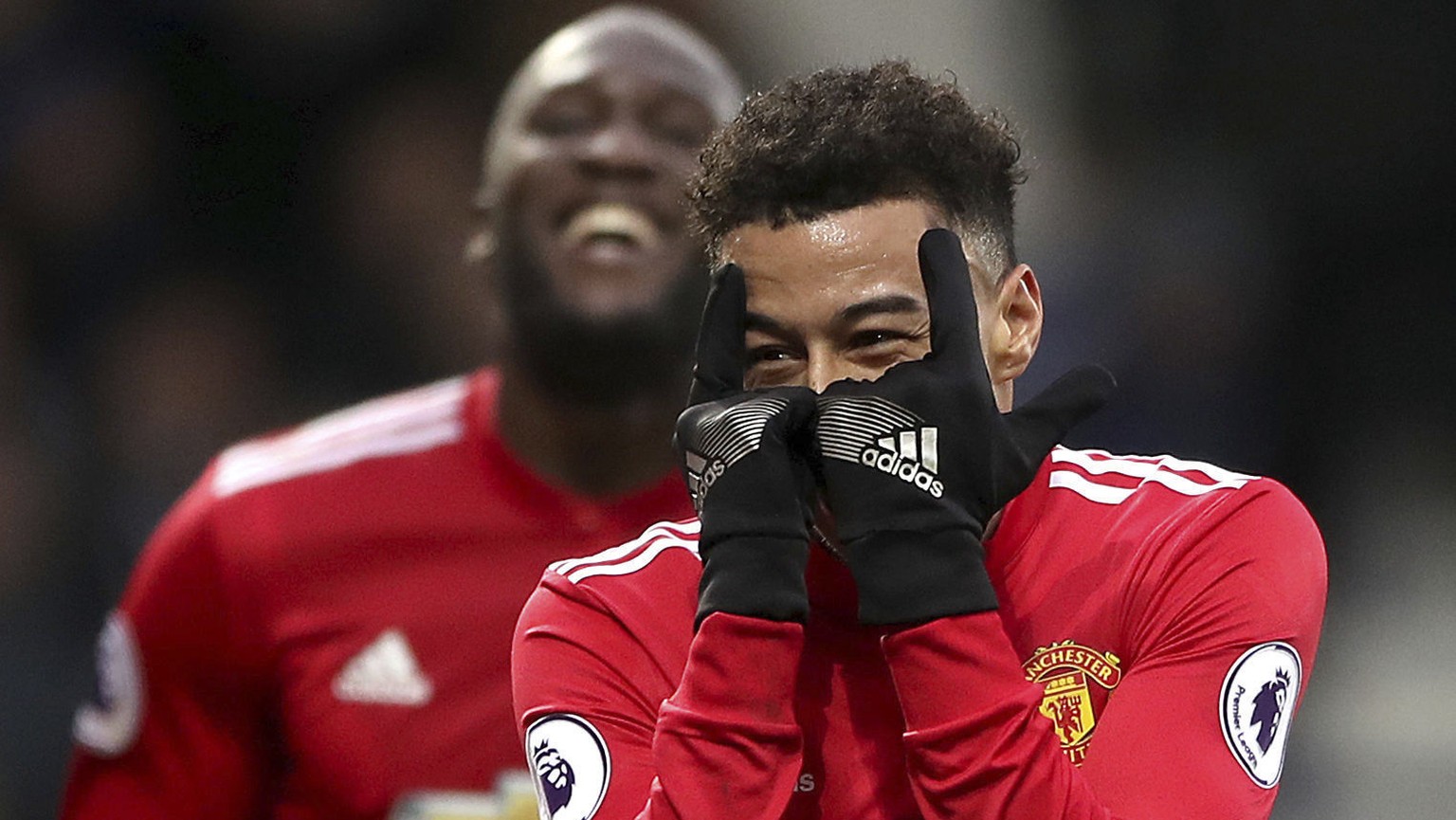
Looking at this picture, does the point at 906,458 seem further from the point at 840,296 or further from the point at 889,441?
the point at 840,296

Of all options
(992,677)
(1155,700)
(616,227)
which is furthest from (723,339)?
(616,227)

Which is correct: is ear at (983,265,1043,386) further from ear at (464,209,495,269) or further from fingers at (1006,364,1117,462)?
ear at (464,209,495,269)

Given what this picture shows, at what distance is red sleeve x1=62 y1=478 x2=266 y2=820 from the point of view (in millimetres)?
3393

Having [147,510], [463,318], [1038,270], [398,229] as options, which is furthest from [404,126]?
[1038,270]

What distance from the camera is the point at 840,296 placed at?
199 centimetres

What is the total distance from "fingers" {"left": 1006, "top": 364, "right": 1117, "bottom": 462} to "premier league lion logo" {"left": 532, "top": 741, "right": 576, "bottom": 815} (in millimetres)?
529

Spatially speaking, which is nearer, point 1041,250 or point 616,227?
point 616,227

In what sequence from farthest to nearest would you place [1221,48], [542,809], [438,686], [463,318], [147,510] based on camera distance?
1. [1221,48]
2. [463,318]
3. [147,510]
4. [438,686]
5. [542,809]

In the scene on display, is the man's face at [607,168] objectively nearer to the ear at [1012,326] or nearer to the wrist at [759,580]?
the ear at [1012,326]

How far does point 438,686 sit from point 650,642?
1.29 metres

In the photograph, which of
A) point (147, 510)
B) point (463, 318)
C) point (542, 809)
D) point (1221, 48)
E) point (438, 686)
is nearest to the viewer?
point (542, 809)

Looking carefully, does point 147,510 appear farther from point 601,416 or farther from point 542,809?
point 542,809

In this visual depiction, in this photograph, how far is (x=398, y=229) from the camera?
5848 mm

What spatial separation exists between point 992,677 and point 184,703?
6.35ft
